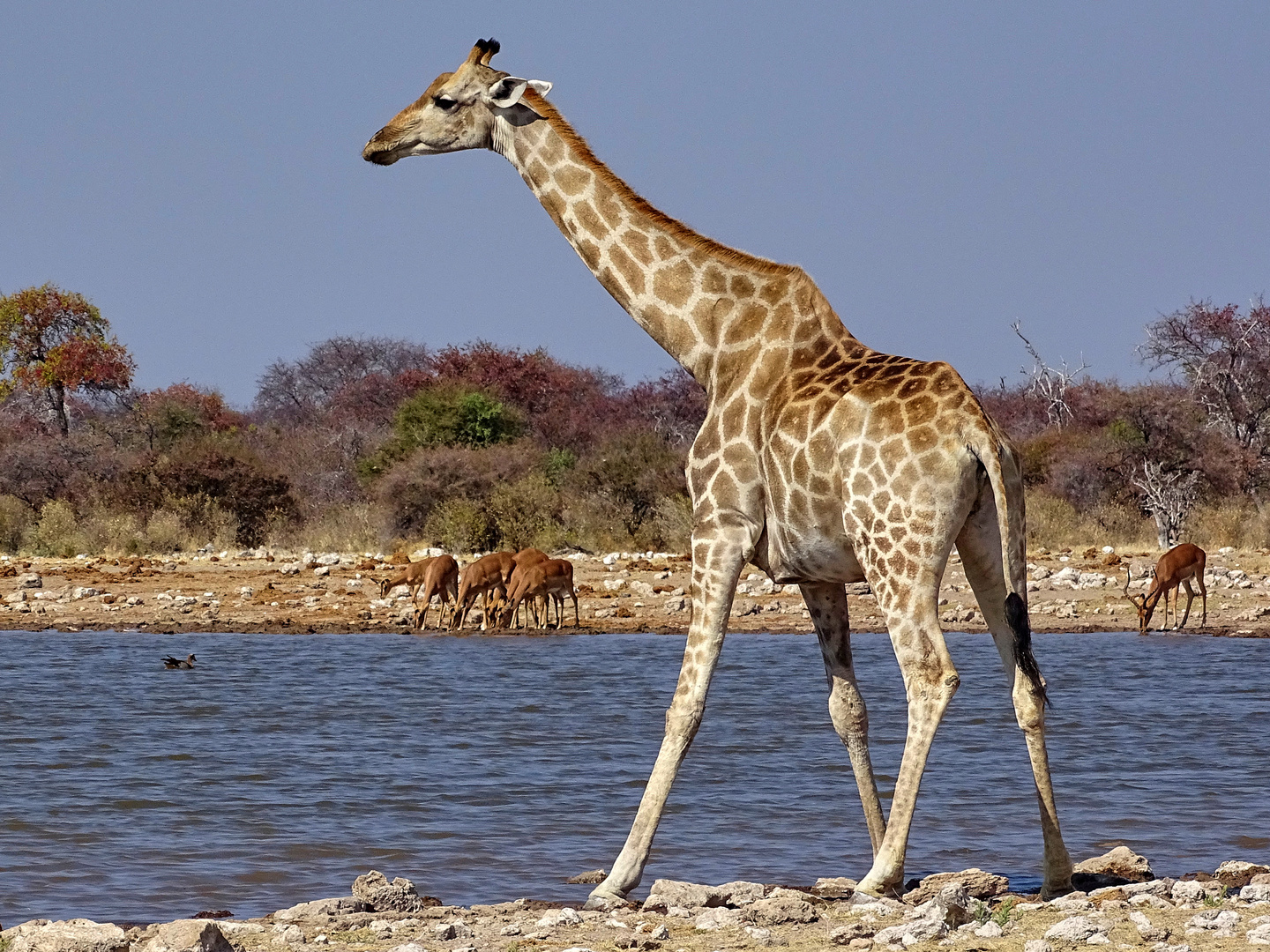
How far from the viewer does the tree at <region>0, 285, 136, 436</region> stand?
148ft

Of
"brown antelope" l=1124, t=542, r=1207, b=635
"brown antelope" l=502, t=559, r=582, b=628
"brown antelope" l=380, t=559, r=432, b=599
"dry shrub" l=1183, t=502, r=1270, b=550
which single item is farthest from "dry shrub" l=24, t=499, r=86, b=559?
"dry shrub" l=1183, t=502, r=1270, b=550

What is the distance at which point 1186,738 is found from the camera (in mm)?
10758

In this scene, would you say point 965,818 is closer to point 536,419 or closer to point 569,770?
point 569,770

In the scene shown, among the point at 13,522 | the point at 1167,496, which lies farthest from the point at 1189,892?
the point at 13,522

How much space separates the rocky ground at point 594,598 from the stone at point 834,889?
12.1 m

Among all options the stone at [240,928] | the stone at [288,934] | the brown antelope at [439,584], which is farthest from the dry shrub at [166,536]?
the stone at [288,934]

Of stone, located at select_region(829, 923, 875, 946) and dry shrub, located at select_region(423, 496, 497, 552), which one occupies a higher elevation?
dry shrub, located at select_region(423, 496, 497, 552)

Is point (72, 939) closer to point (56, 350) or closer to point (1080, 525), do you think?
point (1080, 525)

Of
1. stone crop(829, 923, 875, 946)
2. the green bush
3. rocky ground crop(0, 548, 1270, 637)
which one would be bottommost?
stone crop(829, 923, 875, 946)

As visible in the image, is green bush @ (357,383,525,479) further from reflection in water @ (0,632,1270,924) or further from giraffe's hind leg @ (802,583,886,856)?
giraffe's hind leg @ (802,583,886,856)

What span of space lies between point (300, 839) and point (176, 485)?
24.1 m

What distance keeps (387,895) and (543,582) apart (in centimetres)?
1283

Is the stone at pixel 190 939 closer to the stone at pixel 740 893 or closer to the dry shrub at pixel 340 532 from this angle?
the stone at pixel 740 893

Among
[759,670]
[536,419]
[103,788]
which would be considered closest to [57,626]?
[759,670]
